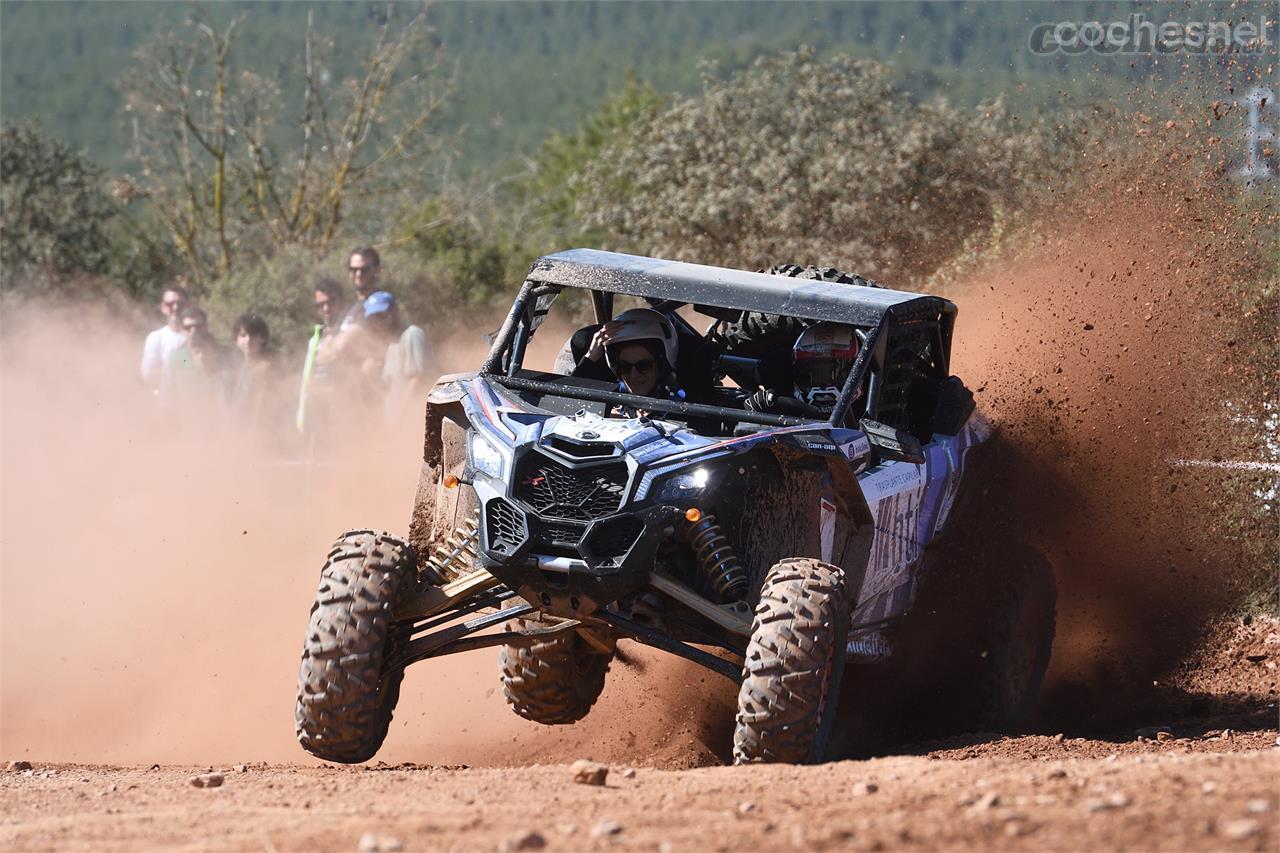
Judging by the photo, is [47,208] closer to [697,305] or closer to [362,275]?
[362,275]

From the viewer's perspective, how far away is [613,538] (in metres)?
6.69

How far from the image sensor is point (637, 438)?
6988mm

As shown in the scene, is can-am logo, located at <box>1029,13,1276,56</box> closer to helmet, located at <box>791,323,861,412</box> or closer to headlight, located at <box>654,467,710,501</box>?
helmet, located at <box>791,323,861,412</box>

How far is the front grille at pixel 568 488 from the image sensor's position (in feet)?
22.2

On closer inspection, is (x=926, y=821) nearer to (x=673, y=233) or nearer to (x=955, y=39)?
(x=955, y=39)

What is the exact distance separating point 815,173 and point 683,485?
13.0 metres

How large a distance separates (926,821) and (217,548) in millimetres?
7349

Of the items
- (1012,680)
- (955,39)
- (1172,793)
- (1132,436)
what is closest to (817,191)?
(955,39)

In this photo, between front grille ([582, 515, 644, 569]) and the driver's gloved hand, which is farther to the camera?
the driver's gloved hand

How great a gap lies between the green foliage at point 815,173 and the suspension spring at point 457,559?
398 inches

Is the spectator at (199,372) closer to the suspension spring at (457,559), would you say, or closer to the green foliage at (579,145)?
the suspension spring at (457,559)

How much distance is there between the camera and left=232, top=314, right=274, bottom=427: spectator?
13.5 m

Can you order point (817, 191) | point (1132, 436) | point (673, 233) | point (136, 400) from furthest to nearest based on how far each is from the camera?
point (673, 233), point (817, 191), point (136, 400), point (1132, 436)

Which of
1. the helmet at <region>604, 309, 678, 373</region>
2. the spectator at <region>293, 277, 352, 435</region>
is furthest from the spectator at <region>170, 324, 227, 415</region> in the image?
the helmet at <region>604, 309, 678, 373</region>
